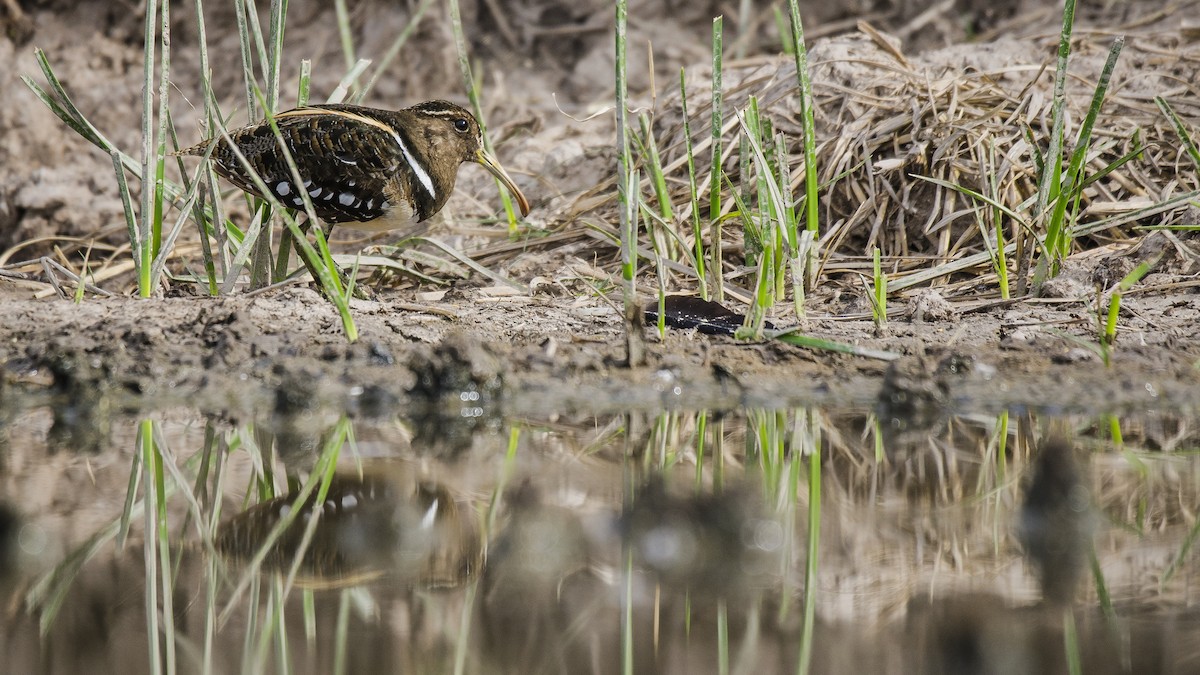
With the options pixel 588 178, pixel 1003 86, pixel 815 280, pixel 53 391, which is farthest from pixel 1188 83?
pixel 53 391

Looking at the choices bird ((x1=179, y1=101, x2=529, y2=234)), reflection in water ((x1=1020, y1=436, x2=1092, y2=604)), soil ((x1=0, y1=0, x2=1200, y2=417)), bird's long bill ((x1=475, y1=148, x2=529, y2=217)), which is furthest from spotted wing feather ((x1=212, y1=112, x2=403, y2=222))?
reflection in water ((x1=1020, y1=436, x2=1092, y2=604))

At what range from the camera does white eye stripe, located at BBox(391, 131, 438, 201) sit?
477cm

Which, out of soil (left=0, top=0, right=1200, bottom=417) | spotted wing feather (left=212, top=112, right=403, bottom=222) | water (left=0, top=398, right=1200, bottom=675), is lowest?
water (left=0, top=398, right=1200, bottom=675)

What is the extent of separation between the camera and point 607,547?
95.6 inches

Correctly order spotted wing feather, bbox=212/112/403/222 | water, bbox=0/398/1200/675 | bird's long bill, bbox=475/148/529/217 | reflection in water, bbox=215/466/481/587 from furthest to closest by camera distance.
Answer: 1. bird's long bill, bbox=475/148/529/217
2. spotted wing feather, bbox=212/112/403/222
3. reflection in water, bbox=215/466/481/587
4. water, bbox=0/398/1200/675

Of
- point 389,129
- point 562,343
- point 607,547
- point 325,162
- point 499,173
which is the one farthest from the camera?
point 499,173

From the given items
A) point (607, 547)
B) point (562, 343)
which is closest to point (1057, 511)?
point (607, 547)

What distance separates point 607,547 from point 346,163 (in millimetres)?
2590

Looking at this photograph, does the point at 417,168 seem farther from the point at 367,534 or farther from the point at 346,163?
the point at 367,534

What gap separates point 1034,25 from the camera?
6.99 meters

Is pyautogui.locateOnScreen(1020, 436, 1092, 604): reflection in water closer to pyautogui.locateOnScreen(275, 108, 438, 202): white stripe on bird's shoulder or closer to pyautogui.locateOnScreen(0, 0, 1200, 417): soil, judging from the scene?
pyautogui.locateOnScreen(0, 0, 1200, 417): soil

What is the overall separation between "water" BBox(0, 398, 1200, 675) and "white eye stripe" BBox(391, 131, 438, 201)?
5.45 ft

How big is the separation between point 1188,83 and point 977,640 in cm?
436

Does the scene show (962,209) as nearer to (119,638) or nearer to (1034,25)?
(1034,25)
